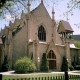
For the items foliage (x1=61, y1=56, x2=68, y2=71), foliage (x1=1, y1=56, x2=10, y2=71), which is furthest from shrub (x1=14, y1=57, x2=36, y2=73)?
foliage (x1=61, y1=56, x2=68, y2=71)

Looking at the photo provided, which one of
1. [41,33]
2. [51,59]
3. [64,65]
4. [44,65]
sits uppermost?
[41,33]

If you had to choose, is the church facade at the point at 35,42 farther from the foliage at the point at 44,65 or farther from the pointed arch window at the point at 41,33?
the foliage at the point at 44,65

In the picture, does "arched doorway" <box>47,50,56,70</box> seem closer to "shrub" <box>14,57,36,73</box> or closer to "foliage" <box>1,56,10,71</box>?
"foliage" <box>1,56,10,71</box>

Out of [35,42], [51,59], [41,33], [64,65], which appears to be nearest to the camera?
[35,42]

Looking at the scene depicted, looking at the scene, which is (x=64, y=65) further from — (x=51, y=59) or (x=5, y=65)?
(x=5, y=65)

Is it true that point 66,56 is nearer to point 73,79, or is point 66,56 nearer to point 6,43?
point 6,43

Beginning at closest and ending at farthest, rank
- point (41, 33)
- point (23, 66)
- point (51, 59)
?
1. point (23, 66)
2. point (51, 59)
3. point (41, 33)

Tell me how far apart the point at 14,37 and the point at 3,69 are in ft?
21.9

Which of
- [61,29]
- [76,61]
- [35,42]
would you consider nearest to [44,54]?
[35,42]

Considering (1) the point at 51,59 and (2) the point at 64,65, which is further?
(1) the point at 51,59

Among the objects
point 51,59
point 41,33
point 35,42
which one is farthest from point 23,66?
point 41,33

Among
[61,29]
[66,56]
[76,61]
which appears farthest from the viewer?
[61,29]

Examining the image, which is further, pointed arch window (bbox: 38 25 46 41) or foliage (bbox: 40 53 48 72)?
pointed arch window (bbox: 38 25 46 41)

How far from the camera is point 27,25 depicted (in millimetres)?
38250
